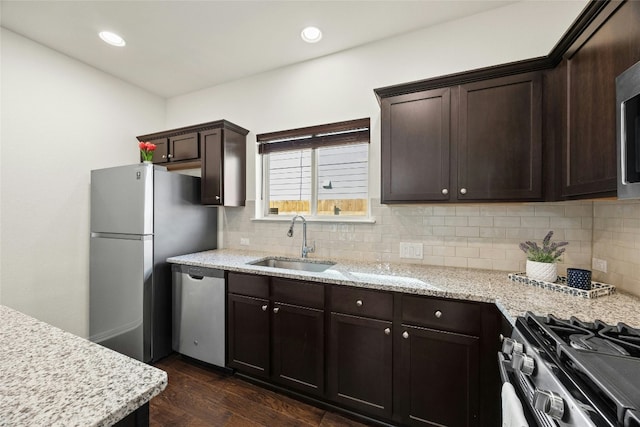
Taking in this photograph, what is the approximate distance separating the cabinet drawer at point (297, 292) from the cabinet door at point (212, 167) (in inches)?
47.0

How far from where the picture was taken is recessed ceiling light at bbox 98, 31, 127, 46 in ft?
7.62

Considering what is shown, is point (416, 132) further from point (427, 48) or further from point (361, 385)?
point (361, 385)

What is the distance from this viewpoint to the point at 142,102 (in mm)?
3275

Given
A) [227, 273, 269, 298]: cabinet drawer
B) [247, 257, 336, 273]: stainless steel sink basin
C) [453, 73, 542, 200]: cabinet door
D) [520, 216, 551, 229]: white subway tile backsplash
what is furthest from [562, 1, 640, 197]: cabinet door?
[227, 273, 269, 298]: cabinet drawer

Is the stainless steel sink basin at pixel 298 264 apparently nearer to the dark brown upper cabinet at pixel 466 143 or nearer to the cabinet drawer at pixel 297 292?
the cabinet drawer at pixel 297 292

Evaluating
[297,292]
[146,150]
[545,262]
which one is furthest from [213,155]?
[545,262]

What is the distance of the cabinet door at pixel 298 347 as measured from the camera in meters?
1.83

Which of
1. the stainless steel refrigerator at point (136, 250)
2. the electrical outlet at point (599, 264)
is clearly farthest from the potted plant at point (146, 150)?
the electrical outlet at point (599, 264)

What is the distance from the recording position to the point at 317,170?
9.04ft

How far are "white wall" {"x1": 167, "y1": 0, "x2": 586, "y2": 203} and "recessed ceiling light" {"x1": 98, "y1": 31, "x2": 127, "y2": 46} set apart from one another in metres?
0.94

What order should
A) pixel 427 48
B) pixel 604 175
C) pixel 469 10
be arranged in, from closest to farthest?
pixel 604 175
pixel 469 10
pixel 427 48

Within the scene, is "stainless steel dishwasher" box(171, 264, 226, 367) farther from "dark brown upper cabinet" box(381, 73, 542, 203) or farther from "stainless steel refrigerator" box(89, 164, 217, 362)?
"dark brown upper cabinet" box(381, 73, 542, 203)

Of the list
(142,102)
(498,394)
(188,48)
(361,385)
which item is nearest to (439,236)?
(498,394)

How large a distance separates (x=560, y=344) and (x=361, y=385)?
1209 millimetres
